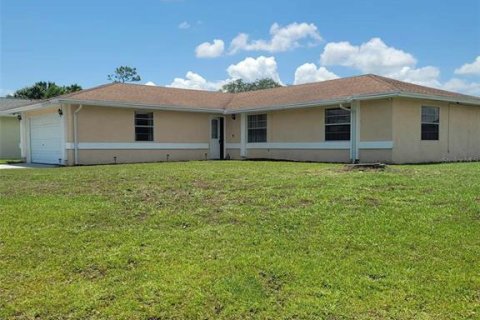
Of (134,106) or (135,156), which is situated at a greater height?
(134,106)

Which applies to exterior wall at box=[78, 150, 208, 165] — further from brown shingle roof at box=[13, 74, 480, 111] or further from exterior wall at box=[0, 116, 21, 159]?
exterior wall at box=[0, 116, 21, 159]

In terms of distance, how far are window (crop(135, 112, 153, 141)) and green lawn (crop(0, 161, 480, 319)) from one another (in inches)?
499

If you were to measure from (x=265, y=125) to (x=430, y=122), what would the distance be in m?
7.49

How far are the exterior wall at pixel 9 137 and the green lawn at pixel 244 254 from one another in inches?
856

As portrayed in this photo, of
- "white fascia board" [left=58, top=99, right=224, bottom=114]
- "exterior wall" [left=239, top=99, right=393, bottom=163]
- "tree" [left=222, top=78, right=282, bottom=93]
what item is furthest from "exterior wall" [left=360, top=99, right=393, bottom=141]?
"tree" [left=222, top=78, right=282, bottom=93]

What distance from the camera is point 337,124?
62.2 ft

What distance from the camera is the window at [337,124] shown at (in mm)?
18609

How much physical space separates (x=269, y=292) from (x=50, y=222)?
3.66 meters

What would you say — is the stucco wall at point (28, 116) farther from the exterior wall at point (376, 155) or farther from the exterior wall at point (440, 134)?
the exterior wall at point (440, 134)

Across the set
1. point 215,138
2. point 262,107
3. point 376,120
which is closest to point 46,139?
point 215,138

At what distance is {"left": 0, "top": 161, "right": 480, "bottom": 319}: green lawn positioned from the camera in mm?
4016

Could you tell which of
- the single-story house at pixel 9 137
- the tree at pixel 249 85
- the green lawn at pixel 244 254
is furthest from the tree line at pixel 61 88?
the green lawn at pixel 244 254

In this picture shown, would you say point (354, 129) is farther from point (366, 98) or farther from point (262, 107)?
point (262, 107)

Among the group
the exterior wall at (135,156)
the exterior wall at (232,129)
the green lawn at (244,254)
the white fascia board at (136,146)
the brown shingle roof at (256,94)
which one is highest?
the brown shingle roof at (256,94)
